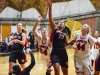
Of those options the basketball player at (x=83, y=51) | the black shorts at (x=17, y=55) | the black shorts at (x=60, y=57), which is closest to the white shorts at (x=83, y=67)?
the basketball player at (x=83, y=51)

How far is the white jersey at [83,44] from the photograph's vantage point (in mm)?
6953

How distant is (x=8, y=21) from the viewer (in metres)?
31.1

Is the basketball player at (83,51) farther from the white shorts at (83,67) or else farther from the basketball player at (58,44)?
the basketball player at (58,44)

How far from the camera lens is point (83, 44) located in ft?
22.8

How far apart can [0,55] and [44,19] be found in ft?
40.9

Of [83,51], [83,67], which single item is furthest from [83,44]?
[83,67]

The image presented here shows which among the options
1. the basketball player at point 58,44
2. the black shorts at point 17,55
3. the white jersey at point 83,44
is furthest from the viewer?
the black shorts at point 17,55

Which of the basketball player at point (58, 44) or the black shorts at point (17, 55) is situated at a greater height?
the basketball player at point (58, 44)

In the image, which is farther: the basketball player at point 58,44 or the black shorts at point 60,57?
the basketball player at point 58,44

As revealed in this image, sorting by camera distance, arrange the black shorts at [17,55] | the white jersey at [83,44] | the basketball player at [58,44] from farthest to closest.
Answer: the black shorts at [17,55]
the basketball player at [58,44]
the white jersey at [83,44]

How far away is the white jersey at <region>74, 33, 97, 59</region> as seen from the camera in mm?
6953

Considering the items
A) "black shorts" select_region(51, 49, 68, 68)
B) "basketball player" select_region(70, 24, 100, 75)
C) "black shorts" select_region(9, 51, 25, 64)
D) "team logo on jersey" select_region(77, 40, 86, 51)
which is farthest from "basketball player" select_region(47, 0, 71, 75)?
"black shorts" select_region(9, 51, 25, 64)

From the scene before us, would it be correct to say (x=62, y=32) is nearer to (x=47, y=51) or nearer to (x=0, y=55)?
(x=47, y=51)

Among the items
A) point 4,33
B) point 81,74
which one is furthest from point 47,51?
point 4,33
